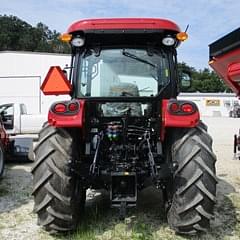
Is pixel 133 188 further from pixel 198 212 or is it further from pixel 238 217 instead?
pixel 238 217

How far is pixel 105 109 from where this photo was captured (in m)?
5.41

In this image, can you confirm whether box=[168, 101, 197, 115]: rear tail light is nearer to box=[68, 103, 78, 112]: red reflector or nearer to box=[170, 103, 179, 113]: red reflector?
box=[170, 103, 179, 113]: red reflector

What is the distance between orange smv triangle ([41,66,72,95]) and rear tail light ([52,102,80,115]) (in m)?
0.20

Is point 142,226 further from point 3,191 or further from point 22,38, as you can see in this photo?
point 22,38

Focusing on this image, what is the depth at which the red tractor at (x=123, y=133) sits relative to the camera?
4.76 meters

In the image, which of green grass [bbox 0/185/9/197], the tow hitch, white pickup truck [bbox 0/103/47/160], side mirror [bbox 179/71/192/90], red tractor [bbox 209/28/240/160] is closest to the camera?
the tow hitch

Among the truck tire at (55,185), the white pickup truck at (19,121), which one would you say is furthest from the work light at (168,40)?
the white pickup truck at (19,121)

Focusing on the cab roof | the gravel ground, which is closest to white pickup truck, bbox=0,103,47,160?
the gravel ground

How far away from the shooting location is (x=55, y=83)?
5012 mm

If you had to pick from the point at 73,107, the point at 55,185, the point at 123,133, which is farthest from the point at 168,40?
the point at 55,185

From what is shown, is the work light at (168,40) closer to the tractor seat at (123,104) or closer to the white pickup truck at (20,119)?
the tractor seat at (123,104)

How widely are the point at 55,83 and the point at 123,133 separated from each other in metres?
0.96

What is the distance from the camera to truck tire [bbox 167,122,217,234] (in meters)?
4.68

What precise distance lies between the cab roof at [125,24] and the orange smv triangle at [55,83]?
26.0 inches
